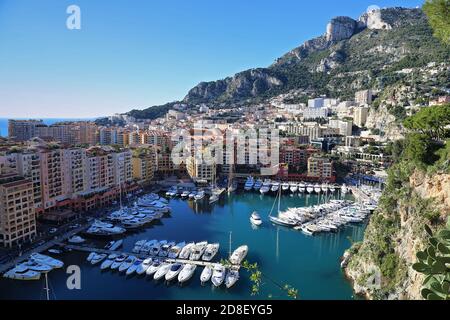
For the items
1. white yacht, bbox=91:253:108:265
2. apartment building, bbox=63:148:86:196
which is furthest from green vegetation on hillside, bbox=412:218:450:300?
apartment building, bbox=63:148:86:196

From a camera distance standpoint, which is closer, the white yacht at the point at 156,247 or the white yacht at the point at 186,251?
the white yacht at the point at 186,251

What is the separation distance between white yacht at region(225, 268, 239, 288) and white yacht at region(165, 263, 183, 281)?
1412 mm

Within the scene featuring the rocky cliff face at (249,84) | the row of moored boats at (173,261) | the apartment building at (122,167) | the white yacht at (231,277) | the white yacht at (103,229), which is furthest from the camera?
the rocky cliff face at (249,84)

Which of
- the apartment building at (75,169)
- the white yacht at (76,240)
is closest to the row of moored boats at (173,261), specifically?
the white yacht at (76,240)

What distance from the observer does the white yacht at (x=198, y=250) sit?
10969 millimetres

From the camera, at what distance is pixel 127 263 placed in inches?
410

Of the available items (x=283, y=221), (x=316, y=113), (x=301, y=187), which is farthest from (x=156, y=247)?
(x=316, y=113)

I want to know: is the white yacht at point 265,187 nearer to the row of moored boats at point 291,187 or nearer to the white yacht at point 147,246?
the row of moored boats at point 291,187

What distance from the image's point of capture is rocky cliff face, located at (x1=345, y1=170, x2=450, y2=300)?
7207 mm

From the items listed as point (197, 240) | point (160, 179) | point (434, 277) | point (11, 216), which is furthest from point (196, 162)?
point (434, 277)

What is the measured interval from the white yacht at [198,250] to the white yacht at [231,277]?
151cm

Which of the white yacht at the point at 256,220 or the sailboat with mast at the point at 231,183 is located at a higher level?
the sailboat with mast at the point at 231,183
